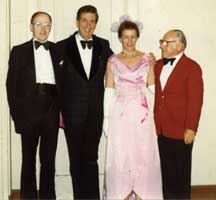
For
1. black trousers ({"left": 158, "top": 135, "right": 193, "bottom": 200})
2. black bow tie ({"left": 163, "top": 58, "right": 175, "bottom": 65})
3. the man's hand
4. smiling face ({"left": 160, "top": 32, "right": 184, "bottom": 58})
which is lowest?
black trousers ({"left": 158, "top": 135, "right": 193, "bottom": 200})

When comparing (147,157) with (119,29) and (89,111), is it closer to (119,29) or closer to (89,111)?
(89,111)

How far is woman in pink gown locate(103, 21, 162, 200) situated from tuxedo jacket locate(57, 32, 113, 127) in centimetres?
11

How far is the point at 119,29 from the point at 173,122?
76 cm

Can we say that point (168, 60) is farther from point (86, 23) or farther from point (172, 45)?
point (86, 23)

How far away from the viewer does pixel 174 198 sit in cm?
332

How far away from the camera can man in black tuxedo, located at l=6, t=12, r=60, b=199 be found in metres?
3.24

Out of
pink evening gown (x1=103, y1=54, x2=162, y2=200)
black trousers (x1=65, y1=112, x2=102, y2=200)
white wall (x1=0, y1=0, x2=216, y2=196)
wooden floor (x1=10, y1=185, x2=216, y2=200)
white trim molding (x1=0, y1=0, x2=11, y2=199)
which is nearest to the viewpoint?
pink evening gown (x1=103, y1=54, x2=162, y2=200)

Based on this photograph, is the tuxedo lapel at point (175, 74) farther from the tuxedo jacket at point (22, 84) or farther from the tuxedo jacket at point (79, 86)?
the tuxedo jacket at point (22, 84)

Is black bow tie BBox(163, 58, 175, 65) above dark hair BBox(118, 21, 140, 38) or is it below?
below

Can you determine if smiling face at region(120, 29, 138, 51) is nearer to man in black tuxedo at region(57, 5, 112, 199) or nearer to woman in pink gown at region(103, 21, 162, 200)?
woman in pink gown at region(103, 21, 162, 200)

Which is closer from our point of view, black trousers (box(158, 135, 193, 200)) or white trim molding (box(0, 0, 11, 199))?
black trousers (box(158, 135, 193, 200))

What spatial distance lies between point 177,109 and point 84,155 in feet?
2.53

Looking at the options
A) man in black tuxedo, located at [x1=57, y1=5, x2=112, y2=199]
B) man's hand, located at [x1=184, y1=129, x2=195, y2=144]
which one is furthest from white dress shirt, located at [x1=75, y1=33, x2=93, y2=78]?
man's hand, located at [x1=184, y1=129, x2=195, y2=144]

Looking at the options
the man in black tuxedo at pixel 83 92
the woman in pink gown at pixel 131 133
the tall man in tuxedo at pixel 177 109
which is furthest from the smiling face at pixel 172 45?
the man in black tuxedo at pixel 83 92
